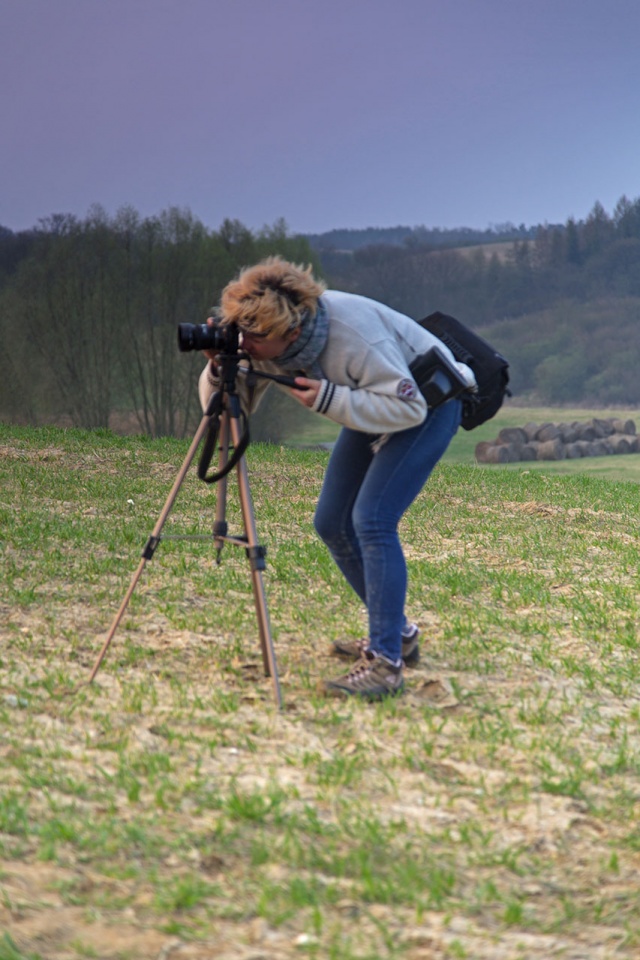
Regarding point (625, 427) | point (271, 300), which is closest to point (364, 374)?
point (271, 300)

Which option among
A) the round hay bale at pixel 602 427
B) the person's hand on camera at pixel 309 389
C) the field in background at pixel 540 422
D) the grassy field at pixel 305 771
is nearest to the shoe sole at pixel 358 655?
the grassy field at pixel 305 771

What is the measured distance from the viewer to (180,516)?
30.3 feet

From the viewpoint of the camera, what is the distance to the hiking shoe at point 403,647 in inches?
197

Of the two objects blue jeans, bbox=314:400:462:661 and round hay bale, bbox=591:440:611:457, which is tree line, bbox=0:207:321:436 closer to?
round hay bale, bbox=591:440:611:457

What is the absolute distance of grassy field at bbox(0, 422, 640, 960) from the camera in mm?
2818

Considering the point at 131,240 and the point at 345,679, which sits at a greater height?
the point at 131,240

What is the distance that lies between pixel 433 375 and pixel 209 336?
3.05 ft

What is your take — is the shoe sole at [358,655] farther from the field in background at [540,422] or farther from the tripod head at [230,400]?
the field in background at [540,422]

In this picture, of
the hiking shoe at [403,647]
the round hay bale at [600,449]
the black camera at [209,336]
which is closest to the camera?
the black camera at [209,336]

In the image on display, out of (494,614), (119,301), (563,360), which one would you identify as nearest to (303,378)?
Answer: (494,614)

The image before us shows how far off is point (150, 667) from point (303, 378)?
1.72 metres

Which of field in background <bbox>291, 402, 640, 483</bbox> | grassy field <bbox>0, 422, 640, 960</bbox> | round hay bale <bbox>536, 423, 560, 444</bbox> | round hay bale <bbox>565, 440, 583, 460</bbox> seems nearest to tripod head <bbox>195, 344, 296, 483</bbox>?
grassy field <bbox>0, 422, 640, 960</bbox>

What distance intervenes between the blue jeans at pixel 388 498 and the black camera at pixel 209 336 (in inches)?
27.9

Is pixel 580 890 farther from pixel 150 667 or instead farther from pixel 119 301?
pixel 119 301
